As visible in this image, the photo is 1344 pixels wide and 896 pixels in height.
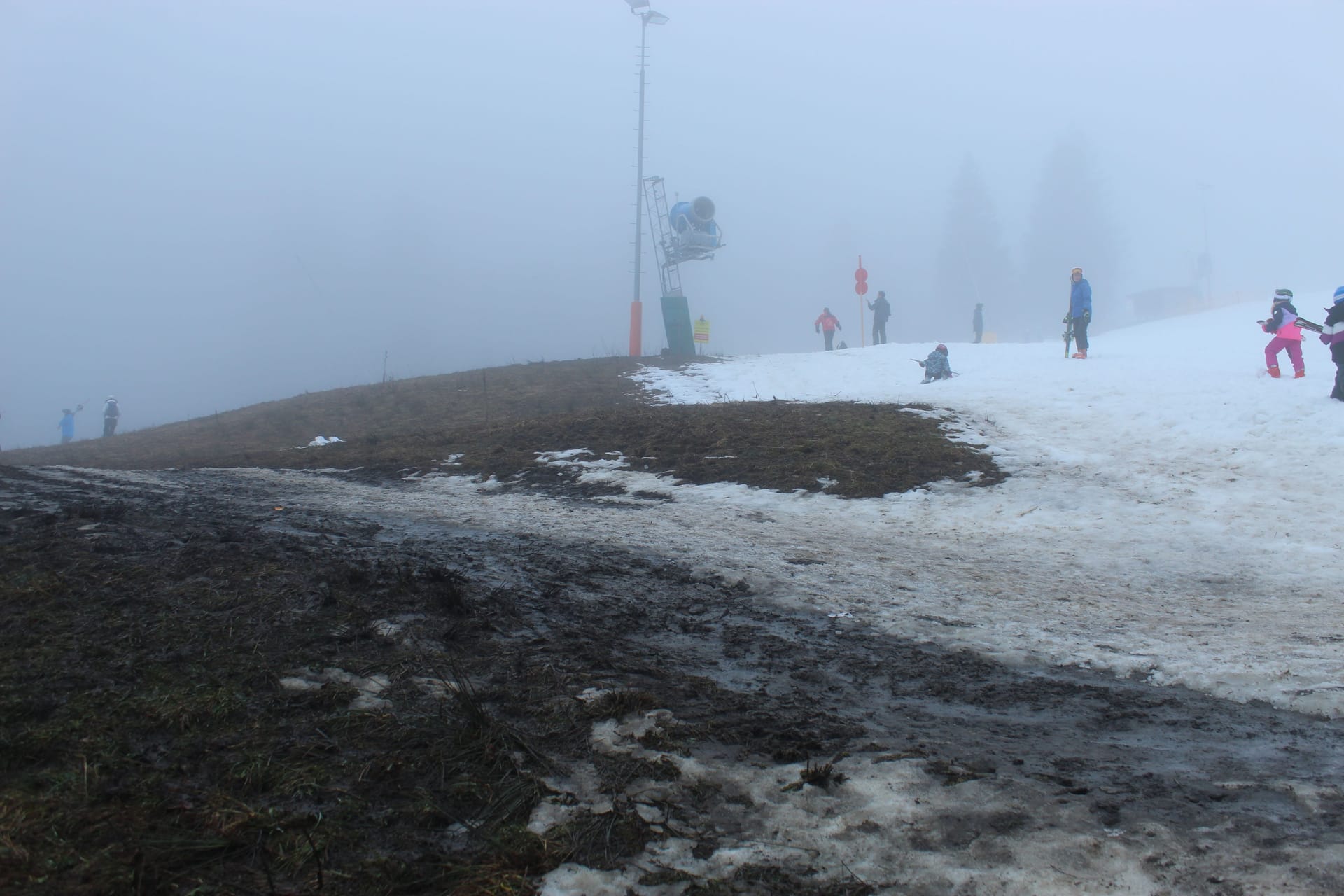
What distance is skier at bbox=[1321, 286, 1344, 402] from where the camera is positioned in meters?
9.95

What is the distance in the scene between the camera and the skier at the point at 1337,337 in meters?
9.95

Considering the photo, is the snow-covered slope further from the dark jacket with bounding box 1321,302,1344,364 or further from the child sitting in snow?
the child sitting in snow

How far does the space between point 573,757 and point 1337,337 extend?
477 inches

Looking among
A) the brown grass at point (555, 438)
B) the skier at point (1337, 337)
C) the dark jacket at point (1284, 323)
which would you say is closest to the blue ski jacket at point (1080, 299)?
the dark jacket at point (1284, 323)

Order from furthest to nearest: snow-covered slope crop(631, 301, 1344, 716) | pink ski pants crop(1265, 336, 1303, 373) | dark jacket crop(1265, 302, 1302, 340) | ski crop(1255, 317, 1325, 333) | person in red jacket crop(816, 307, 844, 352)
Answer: person in red jacket crop(816, 307, 844, 352)
dark jacket crop(1265, 302, 1302, 340)
pink ski pants crop(1265, 336, 1303, 373)
ski crop(1255, 317, 1325, 333)
snow-covered slope crop(631, 301, 1344, 716)

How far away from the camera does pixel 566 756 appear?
8.94 ft

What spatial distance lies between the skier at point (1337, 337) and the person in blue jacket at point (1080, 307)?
223 inches

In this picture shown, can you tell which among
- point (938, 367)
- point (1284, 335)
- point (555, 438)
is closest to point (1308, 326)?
point (1284, 335)

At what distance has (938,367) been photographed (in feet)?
55.3

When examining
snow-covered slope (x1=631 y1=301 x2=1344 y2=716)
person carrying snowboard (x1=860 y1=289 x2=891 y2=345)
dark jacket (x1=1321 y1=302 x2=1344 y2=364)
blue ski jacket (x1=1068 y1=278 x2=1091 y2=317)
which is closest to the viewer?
snow-covered slope (x1=631 y1=301 x2=1344 y2=716)

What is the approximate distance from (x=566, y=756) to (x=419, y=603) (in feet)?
6.17

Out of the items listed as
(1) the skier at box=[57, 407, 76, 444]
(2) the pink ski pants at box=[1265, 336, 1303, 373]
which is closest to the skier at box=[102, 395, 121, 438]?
(1) the skier at box=[57, 407, 76, 444]

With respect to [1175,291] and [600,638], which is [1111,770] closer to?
[600,638]

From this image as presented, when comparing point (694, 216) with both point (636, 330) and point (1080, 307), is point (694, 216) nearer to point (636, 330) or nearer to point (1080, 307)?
point (636, 330)
